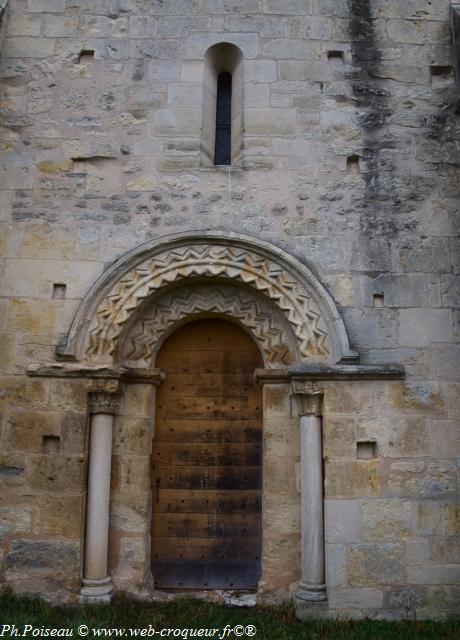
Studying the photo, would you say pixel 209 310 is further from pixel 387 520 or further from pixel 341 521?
pixel 387 520

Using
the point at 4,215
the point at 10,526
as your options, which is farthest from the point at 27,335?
the point at 10,526

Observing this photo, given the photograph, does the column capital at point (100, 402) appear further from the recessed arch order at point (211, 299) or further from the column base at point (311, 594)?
the column base at point (311, 594)

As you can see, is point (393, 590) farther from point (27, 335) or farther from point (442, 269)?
point (27, 335)

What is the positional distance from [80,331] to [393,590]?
3.72 metres

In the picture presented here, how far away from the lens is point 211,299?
6.24m

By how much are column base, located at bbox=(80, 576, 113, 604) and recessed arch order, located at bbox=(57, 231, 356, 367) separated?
2.00 meters

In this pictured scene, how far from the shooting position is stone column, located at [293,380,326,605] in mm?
5438

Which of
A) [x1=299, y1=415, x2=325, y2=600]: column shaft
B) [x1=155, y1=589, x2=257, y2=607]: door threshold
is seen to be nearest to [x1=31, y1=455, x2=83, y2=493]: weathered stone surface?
[x1=155, y1=589, x2=257, y2=607]: door threshold

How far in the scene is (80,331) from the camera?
582cm

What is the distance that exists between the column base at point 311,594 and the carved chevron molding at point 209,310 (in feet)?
6.79

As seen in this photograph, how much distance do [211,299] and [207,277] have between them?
0.94 feet

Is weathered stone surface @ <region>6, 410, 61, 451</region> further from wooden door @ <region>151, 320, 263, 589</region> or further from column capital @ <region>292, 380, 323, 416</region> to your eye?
column capital @ <region>292, 380, 323, 416</region>

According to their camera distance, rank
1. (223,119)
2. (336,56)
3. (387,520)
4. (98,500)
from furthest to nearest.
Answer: (223,119), (336,56), (98,500), (387,520)

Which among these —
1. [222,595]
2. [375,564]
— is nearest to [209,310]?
[222,595]
